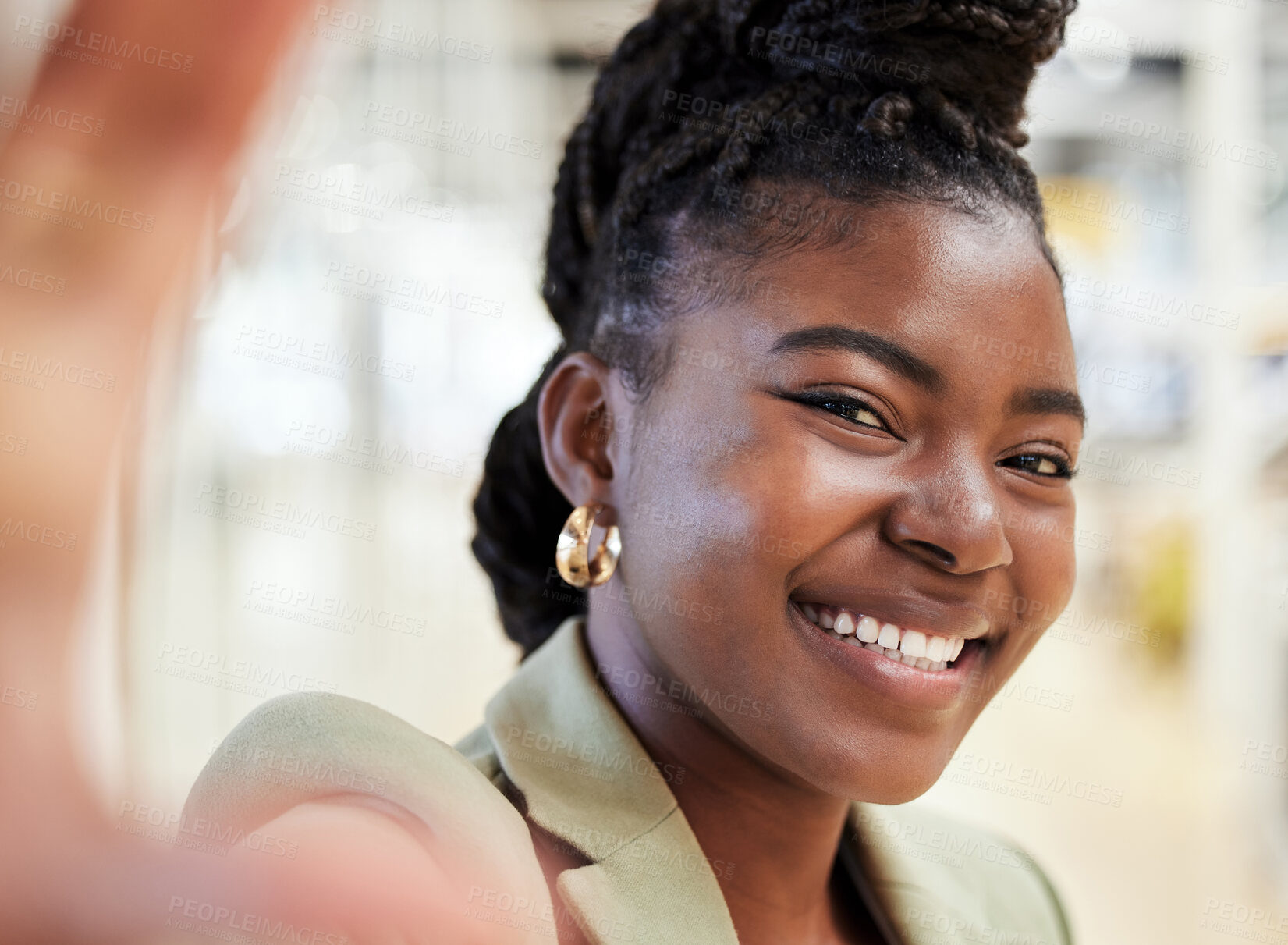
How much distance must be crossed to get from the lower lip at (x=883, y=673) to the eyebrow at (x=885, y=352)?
172 mm

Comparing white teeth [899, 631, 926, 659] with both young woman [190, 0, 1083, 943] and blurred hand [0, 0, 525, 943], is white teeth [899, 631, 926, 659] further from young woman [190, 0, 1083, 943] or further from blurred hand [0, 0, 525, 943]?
blurred hand [0, 0, 525, 943]

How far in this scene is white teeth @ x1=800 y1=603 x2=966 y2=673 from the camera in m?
0.73

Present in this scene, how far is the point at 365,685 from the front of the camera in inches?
115

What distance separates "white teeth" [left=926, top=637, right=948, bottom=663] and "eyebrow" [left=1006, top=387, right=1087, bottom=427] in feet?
0.54

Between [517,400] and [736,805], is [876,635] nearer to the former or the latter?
[736,805]

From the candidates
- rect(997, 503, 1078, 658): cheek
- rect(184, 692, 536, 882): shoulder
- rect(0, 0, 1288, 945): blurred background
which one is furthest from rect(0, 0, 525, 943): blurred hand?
rect(0, 0, 1288, 945): blurred background

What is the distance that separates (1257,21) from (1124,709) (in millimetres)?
2210

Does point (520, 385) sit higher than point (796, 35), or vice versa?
point (796, 35)

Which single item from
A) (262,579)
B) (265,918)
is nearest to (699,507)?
(265,918)

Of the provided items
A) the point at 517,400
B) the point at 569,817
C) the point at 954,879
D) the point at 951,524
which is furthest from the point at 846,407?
the point at 517,400

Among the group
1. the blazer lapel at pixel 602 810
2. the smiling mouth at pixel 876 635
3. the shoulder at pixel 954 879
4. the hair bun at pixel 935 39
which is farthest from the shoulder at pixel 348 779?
the hair bun at pixel 935 39

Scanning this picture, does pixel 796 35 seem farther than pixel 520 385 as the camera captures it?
No

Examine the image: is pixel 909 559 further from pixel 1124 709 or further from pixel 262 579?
pixel 1124 709

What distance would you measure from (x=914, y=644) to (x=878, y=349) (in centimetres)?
20
